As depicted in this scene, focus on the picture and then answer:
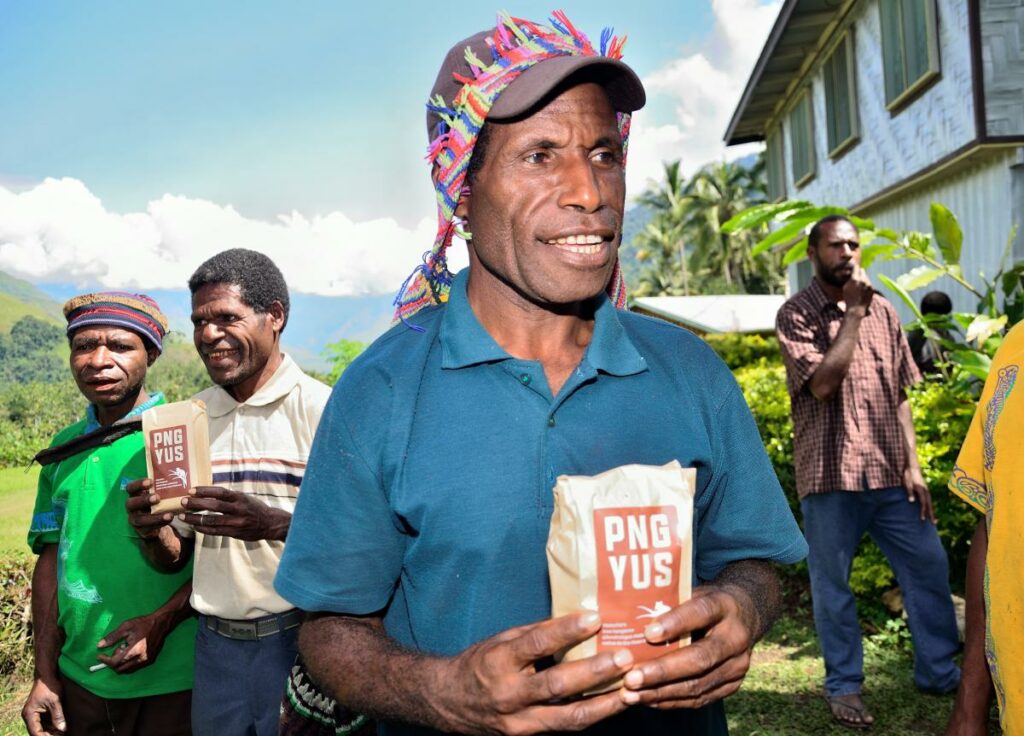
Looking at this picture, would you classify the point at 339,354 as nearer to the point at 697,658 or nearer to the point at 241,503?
the point at 241,503

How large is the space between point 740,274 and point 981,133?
146ft

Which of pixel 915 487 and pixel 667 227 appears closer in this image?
pixel 915 487

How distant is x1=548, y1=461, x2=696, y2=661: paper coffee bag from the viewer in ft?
4.36

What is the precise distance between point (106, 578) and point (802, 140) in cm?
1447

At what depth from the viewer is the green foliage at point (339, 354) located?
8871mm

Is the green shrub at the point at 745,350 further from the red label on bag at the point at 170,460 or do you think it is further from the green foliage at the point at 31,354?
the red label on bag at the point at 170,460

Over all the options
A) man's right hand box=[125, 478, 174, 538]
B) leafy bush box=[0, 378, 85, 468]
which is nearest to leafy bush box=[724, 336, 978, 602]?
man's right hand box=[125, 478, 174, 538]

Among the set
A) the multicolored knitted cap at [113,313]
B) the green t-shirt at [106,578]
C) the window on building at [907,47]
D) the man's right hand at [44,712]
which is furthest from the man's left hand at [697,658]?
the window on building at [907,47]

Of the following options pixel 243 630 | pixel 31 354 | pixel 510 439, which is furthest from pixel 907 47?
pixel 510 439

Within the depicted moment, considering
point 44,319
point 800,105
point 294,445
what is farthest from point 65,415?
point 800,105

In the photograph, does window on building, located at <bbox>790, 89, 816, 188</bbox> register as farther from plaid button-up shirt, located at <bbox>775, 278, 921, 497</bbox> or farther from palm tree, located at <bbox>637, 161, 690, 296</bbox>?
palm tree, located at <bbox>637, 161, 690, 296</bbox>

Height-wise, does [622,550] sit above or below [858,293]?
below

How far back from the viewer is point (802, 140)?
15047 mm

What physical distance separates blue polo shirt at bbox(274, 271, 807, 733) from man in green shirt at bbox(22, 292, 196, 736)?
1864mm
